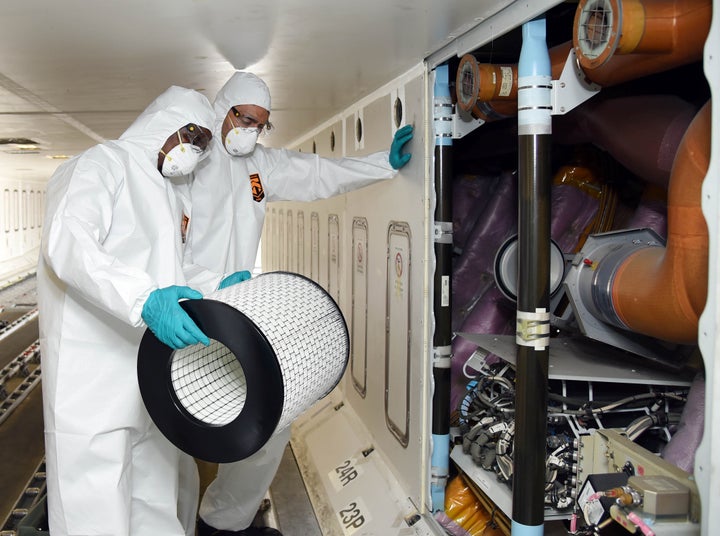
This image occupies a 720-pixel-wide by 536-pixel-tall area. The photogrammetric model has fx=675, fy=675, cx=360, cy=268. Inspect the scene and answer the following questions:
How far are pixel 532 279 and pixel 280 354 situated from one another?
2.67 ft

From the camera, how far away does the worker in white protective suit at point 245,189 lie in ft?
10.1

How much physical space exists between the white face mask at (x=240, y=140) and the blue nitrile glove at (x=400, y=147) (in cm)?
63

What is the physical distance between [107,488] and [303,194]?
5.47ft

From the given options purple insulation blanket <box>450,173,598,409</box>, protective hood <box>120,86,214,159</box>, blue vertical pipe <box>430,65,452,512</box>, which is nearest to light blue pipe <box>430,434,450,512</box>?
blue vertical pipe <box>430,65,452,512</box>

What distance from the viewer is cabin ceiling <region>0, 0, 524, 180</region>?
220 cm

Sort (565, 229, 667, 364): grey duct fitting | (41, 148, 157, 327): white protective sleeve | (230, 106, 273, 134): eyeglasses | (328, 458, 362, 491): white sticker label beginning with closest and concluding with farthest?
(41, 148, 157, 327): white protective sleeve < (565, 229, 667, 364): grey duct fitting < (230, 106, 273, 134): eyeglasses < (328, 458, 362, 491): white sticker label

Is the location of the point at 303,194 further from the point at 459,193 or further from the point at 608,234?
the point at 608,234

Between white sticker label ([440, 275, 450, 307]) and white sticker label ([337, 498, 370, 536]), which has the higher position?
white sticker label ([440, 275, 450, 307])

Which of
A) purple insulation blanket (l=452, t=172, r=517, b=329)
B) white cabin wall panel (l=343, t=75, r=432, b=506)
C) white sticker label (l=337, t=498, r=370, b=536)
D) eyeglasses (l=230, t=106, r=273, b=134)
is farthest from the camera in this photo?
purple insulation blanket (l=452, t=172, r=517, b=329)

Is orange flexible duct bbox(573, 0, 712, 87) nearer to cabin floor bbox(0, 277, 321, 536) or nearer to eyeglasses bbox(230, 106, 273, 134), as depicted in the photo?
eyeglasses bbox(230, 106, 273, 134)

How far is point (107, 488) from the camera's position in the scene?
2531 millimetres

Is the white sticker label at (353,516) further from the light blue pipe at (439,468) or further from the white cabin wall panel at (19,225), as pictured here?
the white cabin wall panel at (19,225)

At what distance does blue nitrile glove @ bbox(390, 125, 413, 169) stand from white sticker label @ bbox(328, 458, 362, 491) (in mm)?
1705

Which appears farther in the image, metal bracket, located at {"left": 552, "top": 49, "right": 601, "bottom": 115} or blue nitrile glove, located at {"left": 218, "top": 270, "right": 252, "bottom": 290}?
blue nitrile glove, located at {"left": 218, "top": 270, "right": 252, "bottom": 290}
